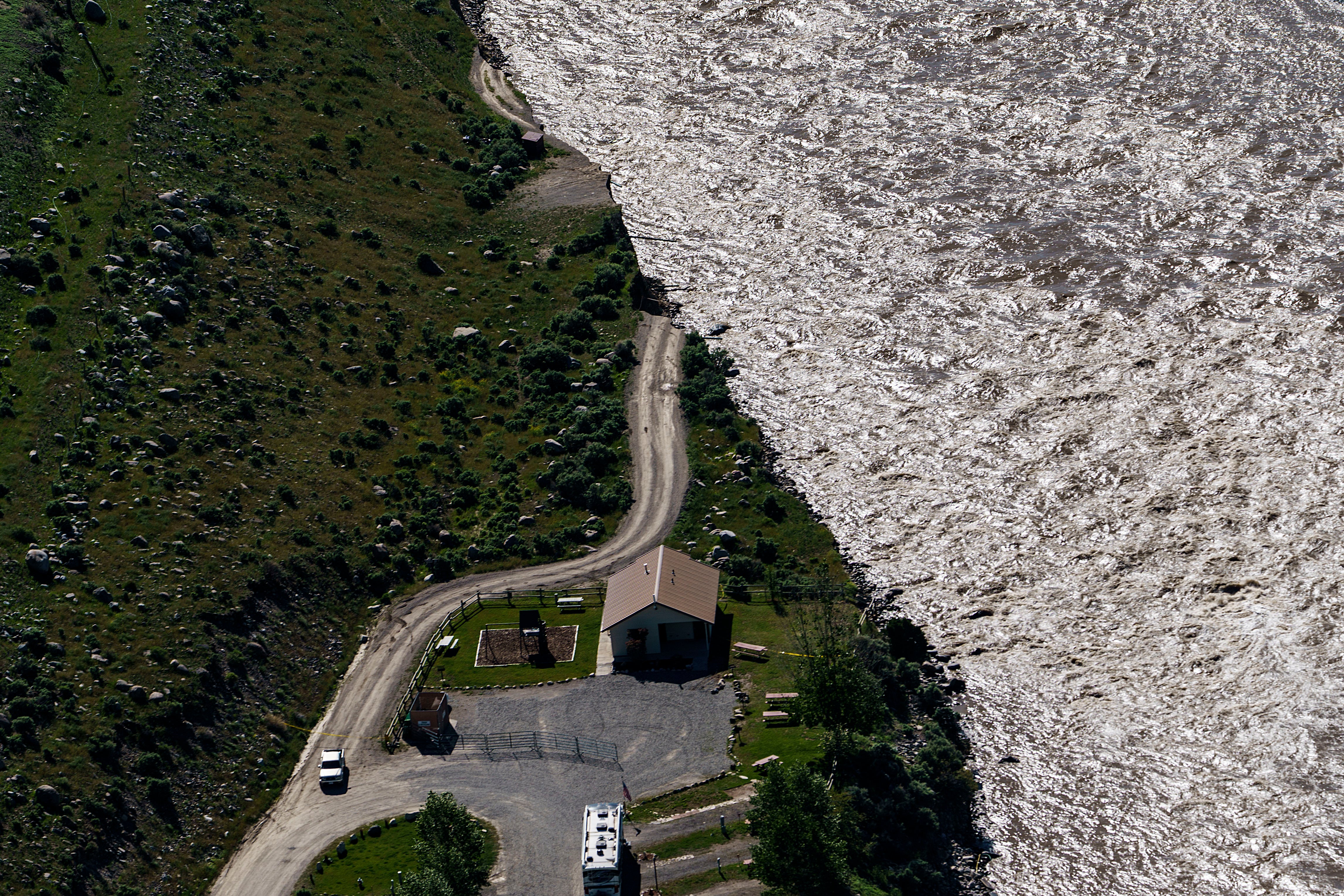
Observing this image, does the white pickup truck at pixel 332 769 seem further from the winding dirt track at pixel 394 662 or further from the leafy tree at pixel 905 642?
the leafy tree at pixel 905 642

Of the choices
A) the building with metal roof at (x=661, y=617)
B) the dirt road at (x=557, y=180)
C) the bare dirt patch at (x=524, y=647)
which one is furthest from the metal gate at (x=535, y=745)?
the dirt road at (x=557, y=180)

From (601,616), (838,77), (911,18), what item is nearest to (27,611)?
(601,616)

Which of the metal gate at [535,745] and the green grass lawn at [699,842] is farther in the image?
the metal gate at [535,745]

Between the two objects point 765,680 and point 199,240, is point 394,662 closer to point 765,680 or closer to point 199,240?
point 765,680

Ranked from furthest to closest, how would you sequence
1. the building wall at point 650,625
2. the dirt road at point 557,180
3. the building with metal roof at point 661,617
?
the dirt road at point 557,180 → the building with metal roof at point 661,617 → the building wall at point 650,625

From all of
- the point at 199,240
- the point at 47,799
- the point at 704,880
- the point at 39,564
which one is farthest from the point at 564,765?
the point at 199,240

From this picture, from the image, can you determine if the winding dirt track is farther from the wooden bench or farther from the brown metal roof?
the wooden bench
